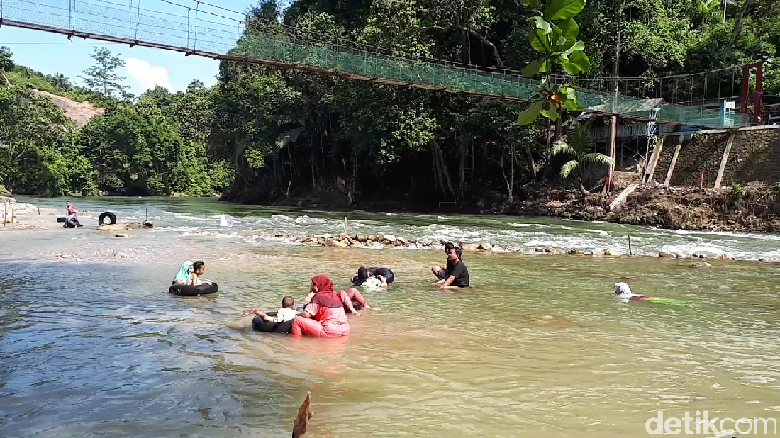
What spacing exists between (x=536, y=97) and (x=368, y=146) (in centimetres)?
3629

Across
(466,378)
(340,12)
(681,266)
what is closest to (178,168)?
(340,12)

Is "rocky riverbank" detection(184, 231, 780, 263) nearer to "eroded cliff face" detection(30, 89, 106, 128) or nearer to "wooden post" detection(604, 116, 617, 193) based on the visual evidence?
"wooden post" detection(604, 116, 617, 193)

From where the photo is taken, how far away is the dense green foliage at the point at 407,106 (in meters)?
33.9

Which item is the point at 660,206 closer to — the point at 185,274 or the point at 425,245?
the point at 425,245

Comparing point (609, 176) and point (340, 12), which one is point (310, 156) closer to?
point (340, 12)

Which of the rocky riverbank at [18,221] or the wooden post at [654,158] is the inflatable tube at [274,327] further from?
the wooden post at [654,158]

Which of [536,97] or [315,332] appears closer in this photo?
[536,97]

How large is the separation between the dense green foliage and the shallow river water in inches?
564

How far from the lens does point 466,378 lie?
6.39 m

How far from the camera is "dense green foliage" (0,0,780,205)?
33.9m

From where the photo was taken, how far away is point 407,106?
35312mm

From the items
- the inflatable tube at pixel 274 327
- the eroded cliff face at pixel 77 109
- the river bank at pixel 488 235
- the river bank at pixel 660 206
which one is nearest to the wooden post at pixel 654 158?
the river bank at pixel 660 206

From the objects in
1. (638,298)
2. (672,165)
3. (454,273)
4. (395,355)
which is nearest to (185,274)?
(454,273)

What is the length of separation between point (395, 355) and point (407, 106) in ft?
95.9
